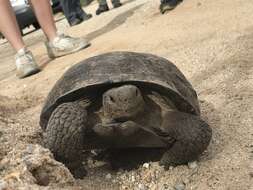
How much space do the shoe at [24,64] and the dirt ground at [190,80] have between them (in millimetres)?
77

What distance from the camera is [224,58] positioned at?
407 cm

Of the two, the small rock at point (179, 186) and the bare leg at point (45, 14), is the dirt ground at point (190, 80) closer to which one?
the small rock at point (179, 186)

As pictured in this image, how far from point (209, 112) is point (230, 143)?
47 centimetres

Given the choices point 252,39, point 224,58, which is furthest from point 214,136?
point 252,39

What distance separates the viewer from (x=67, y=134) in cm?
234

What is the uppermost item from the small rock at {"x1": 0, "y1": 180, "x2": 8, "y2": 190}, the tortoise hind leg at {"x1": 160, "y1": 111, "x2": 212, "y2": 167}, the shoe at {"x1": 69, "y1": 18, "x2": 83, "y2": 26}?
the small rock at {"x1": 0, "y1": 180, "x2": 8, "y2": 190}

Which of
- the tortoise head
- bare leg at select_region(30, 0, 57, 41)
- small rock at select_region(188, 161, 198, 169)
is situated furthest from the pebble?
bare leg at select_region(30, 0, 57, 41)

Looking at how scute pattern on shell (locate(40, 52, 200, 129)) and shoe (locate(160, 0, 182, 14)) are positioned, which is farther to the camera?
shoe (locate(160, 0, 182, 14))

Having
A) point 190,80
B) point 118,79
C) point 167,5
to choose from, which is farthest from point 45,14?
point 118,79

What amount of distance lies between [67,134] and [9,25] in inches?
109

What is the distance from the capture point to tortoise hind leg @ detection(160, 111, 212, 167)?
2.40 m

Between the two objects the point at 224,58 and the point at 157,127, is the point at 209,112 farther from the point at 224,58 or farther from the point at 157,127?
the point at 224,58

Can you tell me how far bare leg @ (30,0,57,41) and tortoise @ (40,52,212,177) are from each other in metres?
2.59

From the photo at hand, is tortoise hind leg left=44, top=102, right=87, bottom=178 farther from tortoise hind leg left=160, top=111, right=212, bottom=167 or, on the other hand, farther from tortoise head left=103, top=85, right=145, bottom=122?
tortoise hind leg left=160, top=111, right=212, bottom=167
